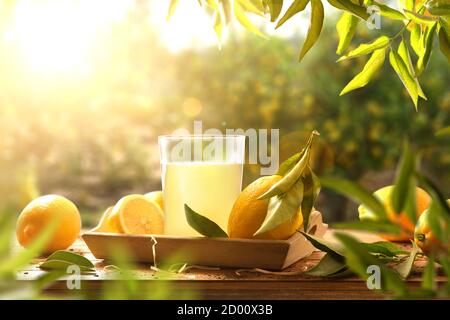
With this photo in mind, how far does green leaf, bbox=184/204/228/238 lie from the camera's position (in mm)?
936

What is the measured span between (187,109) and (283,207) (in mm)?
2539

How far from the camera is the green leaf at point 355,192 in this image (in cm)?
27

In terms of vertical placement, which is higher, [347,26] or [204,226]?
[347,26]

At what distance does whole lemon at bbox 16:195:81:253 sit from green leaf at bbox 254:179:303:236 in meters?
0.39

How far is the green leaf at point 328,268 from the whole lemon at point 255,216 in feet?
0.25

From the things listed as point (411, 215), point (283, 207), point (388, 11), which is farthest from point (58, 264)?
point (411, 215)

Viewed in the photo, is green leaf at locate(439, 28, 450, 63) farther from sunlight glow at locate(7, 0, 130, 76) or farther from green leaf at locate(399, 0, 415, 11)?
sunlight glow at locate(7, 0, 130, 76)

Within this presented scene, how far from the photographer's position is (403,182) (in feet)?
0.95

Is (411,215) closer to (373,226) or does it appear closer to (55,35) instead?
(373,226)

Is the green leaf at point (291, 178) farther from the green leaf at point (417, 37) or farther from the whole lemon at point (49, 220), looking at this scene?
the whole lemon at point (49, 220)

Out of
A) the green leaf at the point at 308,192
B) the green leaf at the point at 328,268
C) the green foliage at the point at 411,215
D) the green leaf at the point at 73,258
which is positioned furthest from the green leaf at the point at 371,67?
the green foliage at the point at 411,215

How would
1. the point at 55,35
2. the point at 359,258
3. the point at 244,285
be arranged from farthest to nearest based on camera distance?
1. the point at 55,35
2. the point at 244,285
3. the point at 359,258

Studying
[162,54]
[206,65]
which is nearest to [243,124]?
[206,65]

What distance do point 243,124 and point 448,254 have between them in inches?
119
